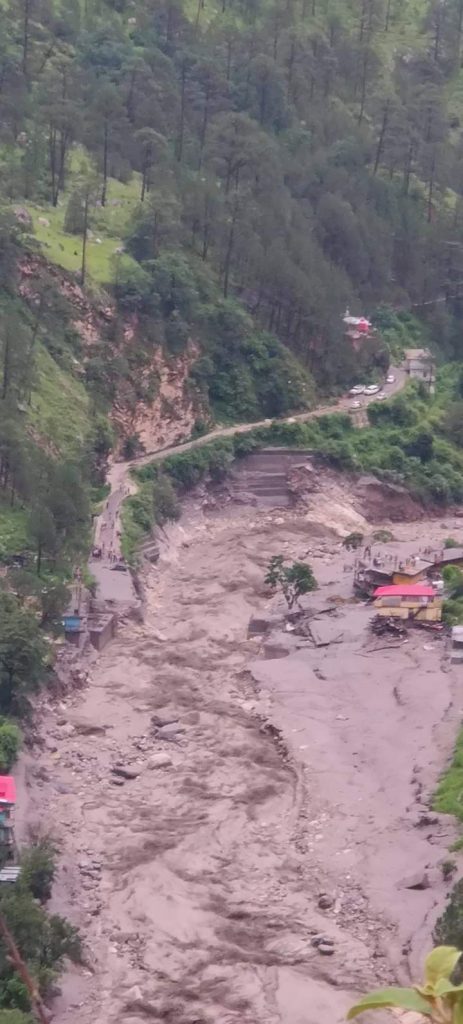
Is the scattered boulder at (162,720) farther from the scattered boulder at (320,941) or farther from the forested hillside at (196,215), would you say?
the scattered boulder at (320,941)

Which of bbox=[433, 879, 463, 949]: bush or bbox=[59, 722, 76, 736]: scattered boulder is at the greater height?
bbox=[433, 879, 463, 949]: bush

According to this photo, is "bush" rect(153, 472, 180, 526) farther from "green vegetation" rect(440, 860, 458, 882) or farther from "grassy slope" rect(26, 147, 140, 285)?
"green vegetation" rect(440, 860, 458, 882)

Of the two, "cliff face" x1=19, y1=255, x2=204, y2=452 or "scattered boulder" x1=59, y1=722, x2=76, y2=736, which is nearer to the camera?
"scattered boulder" x1=59, y1=722, x2=76, y2=736

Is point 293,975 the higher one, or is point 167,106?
point 167,106

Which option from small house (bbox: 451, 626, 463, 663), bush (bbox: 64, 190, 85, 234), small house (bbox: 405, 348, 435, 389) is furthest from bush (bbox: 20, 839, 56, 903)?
small house (bbox: 405, 348, 435, 389)

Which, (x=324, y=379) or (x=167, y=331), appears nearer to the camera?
(x=167, y=331)

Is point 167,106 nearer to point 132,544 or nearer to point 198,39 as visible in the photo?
point 198,39

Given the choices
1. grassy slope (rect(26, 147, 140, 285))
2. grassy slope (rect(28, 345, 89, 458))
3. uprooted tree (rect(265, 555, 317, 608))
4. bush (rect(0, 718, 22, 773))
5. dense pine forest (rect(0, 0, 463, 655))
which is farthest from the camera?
grassy slope (rect(26, 147, 140, 285))

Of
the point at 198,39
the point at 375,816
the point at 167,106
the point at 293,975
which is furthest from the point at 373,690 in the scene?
the point at 198,39
